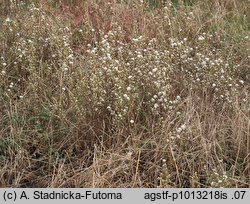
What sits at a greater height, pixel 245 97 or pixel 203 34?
pixel 203 34

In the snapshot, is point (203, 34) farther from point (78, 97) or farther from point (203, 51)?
point (78, 97)

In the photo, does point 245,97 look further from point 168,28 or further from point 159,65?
point 168,28

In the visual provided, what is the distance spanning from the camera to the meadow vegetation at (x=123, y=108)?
12.2 feet

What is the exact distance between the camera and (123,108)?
3979 mm

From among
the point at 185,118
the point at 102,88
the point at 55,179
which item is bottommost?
the point at 55,179

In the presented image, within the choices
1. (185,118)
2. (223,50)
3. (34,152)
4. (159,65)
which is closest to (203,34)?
(223,50)

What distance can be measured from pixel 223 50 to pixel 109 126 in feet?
5.66

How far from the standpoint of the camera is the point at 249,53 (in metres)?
4.95

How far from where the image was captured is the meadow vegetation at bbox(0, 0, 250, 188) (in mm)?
3729

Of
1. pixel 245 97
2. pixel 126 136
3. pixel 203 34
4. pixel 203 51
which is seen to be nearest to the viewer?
pixel 126 136

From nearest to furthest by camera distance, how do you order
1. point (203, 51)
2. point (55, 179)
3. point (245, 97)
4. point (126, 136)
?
point (55, 179)
point (126, 136)
point (245, 97)
point (203, 51)

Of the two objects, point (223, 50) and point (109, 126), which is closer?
point (109, 126)

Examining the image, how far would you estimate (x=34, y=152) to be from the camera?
13.1 feet

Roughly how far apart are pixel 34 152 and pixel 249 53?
2474mm
